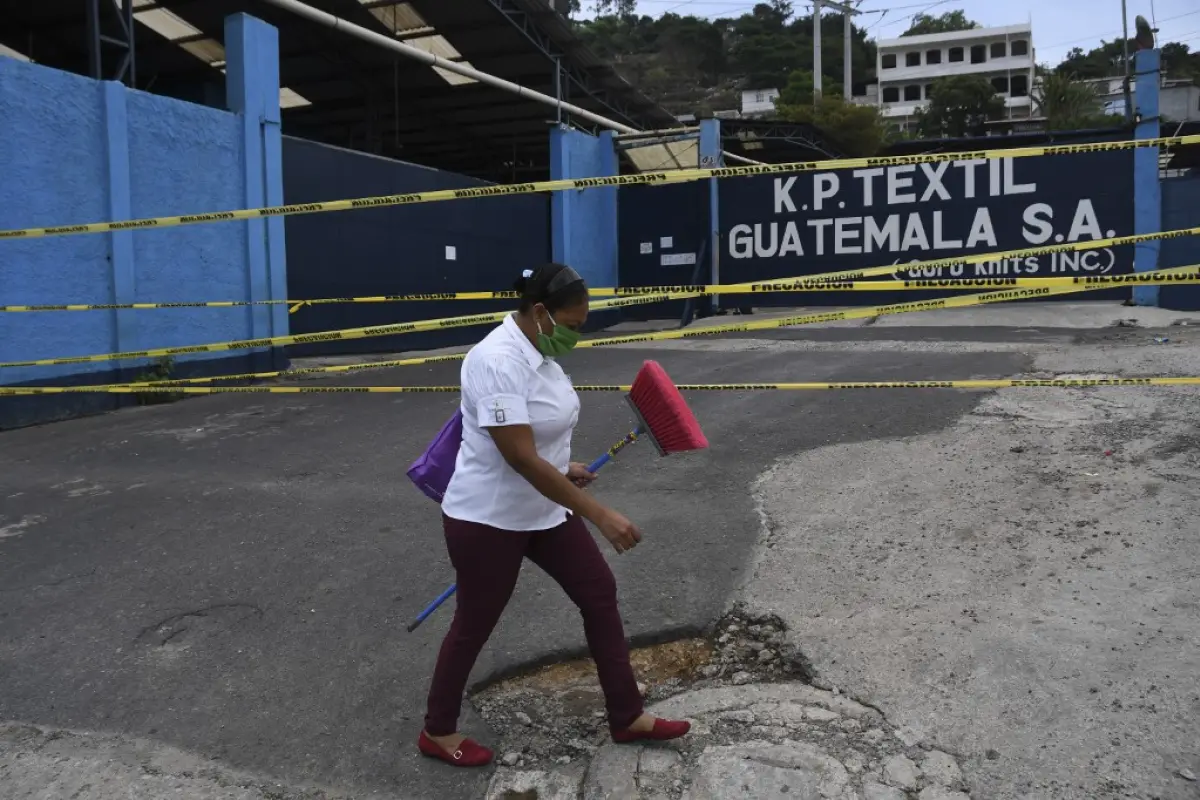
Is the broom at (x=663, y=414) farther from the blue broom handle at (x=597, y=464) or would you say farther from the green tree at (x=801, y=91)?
the green tree at (x=801, y=91)

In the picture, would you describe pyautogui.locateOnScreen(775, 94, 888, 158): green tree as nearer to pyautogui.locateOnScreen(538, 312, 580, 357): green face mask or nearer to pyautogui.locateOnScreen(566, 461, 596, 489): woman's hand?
pyautogui.locateOnScreen(566, 461, 596, 489): woman's hand

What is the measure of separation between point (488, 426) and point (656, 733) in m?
1.13

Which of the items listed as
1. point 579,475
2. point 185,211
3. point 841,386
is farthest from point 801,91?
point 579,475

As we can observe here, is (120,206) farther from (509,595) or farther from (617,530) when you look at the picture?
(617,530)

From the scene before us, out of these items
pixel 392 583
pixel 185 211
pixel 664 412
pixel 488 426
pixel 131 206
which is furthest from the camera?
pixel 185 211

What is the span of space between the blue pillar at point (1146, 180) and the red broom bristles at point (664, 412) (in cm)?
1511

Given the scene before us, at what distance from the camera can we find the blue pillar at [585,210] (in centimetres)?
1783

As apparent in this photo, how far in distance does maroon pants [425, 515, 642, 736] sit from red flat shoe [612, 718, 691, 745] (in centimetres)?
3

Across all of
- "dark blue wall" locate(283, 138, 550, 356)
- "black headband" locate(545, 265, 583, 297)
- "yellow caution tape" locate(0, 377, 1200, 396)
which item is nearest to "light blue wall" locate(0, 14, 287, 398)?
"yellow caution tape" locate(0, 377, 1200, 396)

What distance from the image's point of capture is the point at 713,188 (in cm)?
1931

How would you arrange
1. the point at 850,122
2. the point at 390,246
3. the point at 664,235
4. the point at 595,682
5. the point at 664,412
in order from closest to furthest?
the point at 664,412 → the point at 595,682 → the point at 390,246 → the point at 664,235 → the point at 850,122

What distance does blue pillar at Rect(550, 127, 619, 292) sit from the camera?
17828 millimetres

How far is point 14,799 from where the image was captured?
9.49ft

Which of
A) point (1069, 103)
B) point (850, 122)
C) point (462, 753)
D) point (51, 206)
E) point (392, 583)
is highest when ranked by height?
point (1069, 103)
